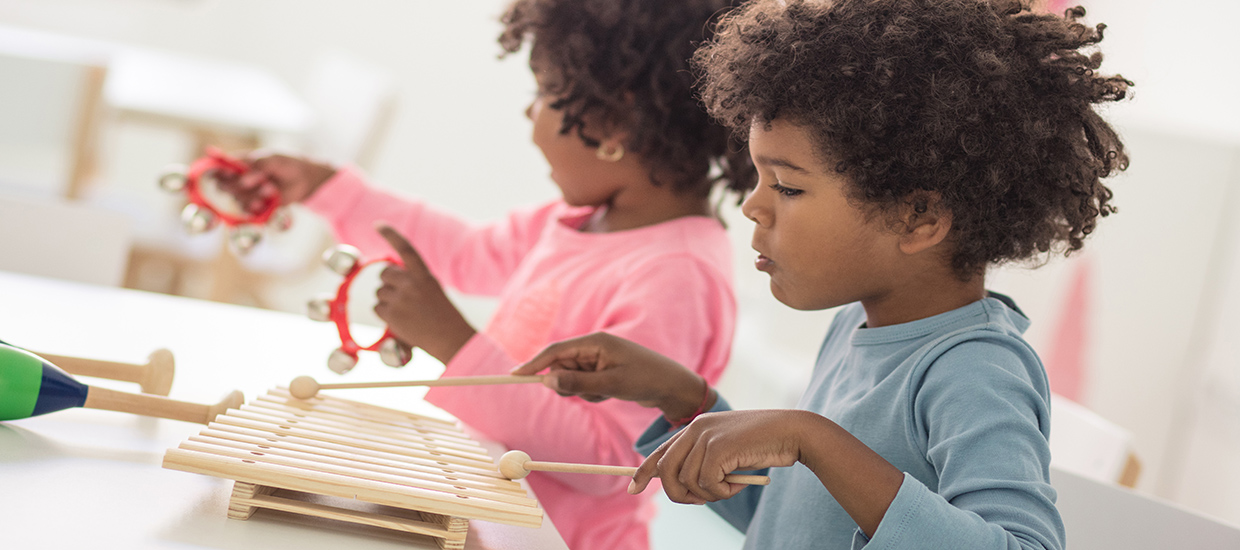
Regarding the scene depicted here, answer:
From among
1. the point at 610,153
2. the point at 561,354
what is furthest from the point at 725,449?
the point at 610,153

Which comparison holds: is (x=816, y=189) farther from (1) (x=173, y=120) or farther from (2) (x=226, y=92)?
(2) (x=226, y=92)

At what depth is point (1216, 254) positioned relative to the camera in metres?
2.27

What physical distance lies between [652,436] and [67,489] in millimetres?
502

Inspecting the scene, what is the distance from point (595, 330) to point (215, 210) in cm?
48

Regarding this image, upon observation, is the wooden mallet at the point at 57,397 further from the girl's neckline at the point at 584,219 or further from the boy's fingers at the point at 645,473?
the girl's neckline at the point at 584,219

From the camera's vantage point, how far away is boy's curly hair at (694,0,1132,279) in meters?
0.75

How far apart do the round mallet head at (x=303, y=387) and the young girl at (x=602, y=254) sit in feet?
0.52

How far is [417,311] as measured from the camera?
103 cm

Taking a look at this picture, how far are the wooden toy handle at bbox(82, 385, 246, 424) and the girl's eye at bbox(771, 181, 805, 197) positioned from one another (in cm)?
48

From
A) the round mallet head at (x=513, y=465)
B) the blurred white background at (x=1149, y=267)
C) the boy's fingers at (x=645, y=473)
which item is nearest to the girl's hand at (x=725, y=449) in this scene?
the boy's fingers at (x=645, y=473)

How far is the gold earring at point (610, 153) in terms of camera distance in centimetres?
124

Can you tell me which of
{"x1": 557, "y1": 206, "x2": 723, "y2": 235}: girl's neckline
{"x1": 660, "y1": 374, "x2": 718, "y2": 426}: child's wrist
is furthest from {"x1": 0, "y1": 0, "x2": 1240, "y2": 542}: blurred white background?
{"x1": 660, "y1": 374, "x2": 718, "y2": 426}: child's wrist

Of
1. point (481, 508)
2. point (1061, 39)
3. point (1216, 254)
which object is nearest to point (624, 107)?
point (1061, 39)

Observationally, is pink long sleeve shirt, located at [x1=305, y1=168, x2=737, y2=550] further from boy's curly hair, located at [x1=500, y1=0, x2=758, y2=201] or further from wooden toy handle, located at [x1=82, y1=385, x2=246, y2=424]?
wooden toy handle, located at [x1=82, y1=385, x2=246, y2=424]
